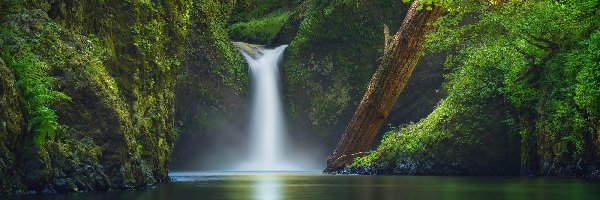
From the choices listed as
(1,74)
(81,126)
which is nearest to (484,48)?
(81,126)

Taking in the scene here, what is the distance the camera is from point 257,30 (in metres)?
42.9

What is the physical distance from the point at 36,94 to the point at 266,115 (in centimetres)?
2273

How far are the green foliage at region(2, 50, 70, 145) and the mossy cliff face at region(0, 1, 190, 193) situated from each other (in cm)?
6

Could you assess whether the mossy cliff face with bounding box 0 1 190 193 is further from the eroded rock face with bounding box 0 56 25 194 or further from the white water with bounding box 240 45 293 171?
the white water with bounding box 240 45 293 171

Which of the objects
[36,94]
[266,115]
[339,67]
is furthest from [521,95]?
[266,115]

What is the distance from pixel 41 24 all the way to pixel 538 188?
9.09 m

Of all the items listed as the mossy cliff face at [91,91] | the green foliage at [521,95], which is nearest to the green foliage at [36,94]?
the mossy cliff face at [91,91]

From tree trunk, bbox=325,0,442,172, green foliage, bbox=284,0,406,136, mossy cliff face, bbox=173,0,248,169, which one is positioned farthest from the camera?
green foliage, bbox=284,0,406,136

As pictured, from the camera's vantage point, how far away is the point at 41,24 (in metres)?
15.9

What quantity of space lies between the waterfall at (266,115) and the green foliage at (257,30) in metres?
4.72

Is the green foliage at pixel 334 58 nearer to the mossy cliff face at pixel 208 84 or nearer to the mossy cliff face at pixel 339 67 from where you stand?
the mossy cliff face at pixel 339 67

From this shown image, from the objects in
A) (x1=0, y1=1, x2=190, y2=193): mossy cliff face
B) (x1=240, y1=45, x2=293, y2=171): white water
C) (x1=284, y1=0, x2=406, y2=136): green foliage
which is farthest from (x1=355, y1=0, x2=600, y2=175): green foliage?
(x1=240, y1=45, x2=293, y2=171): white water

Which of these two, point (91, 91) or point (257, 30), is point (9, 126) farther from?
point (257, 30)

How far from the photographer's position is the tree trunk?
87.2 ft
